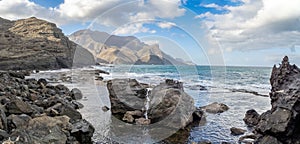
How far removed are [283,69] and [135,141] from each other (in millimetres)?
6664

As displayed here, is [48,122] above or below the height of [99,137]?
above

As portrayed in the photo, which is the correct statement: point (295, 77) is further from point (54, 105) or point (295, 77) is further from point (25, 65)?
point (25, 65)

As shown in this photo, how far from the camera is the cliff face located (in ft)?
201

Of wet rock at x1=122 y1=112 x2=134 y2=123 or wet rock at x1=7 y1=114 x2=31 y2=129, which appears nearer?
wet rock at x1=7 y1=114 x2=31 y2=129

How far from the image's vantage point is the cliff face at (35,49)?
6118 cm

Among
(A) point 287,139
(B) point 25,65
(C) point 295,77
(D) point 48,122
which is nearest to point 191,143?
(A) point 287,139

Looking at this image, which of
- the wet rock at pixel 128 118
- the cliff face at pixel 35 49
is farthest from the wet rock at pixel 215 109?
the cliff face at pixel 35 49

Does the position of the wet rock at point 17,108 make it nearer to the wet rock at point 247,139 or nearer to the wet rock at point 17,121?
the wet rock at point 17,121

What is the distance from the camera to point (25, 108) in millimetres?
10844

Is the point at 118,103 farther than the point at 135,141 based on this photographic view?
Yes

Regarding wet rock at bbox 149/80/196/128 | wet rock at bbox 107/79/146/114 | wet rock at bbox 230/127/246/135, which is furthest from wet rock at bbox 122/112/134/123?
wet rock at bbox 230/127/246/135

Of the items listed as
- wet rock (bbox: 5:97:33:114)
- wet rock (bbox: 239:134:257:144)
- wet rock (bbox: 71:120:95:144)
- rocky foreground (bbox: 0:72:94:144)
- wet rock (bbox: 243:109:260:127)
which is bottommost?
wet rock (bbox: 239:134:257:144)

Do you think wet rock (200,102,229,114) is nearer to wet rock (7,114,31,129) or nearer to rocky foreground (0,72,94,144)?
rocky foreground (0,72,94,144)

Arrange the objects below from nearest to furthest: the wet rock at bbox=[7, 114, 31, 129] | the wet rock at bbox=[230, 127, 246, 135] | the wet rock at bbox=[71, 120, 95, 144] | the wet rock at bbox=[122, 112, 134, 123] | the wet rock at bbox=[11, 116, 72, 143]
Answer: the wet rock at bbox=[11, 116, 72, 143], the wet rock at bbox=[7, 114, 31, 129], the wet rock at bbox=[71, 120, 95, 144], the wet rock at bbox=[230, 127, 246, 135], the wet rock at bbox=[122, 112, 134, 123]
